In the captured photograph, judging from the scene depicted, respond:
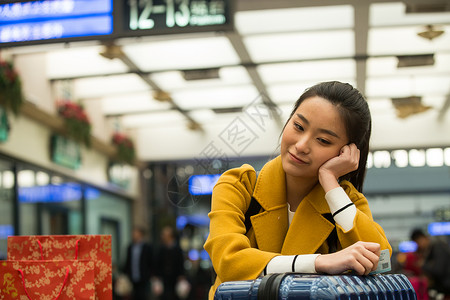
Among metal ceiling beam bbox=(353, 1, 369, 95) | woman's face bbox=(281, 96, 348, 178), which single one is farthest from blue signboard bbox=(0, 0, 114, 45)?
metal ceiling beam bbox=(353, 1, 369, 95)

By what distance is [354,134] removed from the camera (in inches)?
61.9

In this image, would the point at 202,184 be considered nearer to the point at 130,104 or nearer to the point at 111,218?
the point at 130,104

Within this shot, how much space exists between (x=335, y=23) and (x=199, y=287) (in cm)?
615

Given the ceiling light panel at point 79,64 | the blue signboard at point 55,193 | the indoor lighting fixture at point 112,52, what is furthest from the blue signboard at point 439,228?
the indoor lighting fixture at point 112,52

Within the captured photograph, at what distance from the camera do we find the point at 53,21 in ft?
13.4

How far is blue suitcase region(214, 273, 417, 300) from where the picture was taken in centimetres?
113

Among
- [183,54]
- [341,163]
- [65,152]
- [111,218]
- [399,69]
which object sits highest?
[183,54]

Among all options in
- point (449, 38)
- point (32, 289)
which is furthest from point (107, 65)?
point (32, 289)

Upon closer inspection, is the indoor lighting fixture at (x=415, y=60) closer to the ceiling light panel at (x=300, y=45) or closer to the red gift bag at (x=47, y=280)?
the ceiling light panel at (x=300, y=45)

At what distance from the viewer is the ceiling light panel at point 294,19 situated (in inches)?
281

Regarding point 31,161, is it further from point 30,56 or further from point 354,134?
point 354,134

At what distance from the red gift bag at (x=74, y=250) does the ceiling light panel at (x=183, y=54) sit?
6411 millimetres

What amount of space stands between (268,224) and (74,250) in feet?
1.78

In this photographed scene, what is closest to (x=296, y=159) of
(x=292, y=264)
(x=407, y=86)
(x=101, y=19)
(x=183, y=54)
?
(x=292, y=264)
